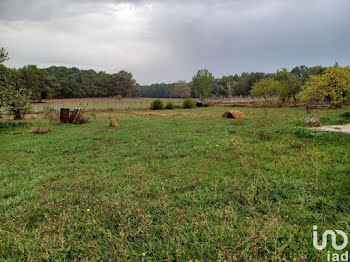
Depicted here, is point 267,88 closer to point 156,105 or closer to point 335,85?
point 156,105

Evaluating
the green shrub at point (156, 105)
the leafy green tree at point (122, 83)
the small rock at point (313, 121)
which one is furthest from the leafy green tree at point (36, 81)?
the small rock at point (313, 121)

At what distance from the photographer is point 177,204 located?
9.68 ft

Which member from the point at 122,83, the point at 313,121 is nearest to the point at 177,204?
the point at 313,121

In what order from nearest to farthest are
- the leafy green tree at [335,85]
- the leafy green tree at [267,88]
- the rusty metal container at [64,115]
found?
the leafy green tree at [335,85] < the rusty metal container at [64,115] < the leafy green tree at [267,88]

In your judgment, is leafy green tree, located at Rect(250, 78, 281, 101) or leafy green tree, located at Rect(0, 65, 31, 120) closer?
leafy green tree, located at Rect(0, 65, 31, 120)

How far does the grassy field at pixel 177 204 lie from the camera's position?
2066 millimetres

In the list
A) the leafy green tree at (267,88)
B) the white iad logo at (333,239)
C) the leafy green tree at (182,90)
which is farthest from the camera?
the leafy green tree at (182,90)

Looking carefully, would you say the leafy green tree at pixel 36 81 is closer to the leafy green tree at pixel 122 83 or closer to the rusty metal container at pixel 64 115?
the leafy green tree at pixel 122 83

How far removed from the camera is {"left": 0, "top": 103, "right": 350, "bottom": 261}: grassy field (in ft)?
6.78

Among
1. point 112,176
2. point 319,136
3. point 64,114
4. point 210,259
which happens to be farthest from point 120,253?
point 64,114

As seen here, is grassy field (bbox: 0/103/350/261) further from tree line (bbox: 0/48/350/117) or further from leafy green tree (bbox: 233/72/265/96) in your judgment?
leafy green tree (bbox: 233/72/265/96)

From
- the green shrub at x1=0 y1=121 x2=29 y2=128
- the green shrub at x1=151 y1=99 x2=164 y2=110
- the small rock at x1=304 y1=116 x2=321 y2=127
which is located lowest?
the green shrub at x1=0 y1=121 x2=29 y2=128

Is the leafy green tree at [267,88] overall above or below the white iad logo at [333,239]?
above

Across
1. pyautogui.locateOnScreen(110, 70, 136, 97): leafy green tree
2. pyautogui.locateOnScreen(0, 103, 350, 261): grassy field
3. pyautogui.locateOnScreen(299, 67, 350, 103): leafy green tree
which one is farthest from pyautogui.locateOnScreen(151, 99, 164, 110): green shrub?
pyautogui.locateOnScreen(110, 70, 136, 97): leafy green tree
